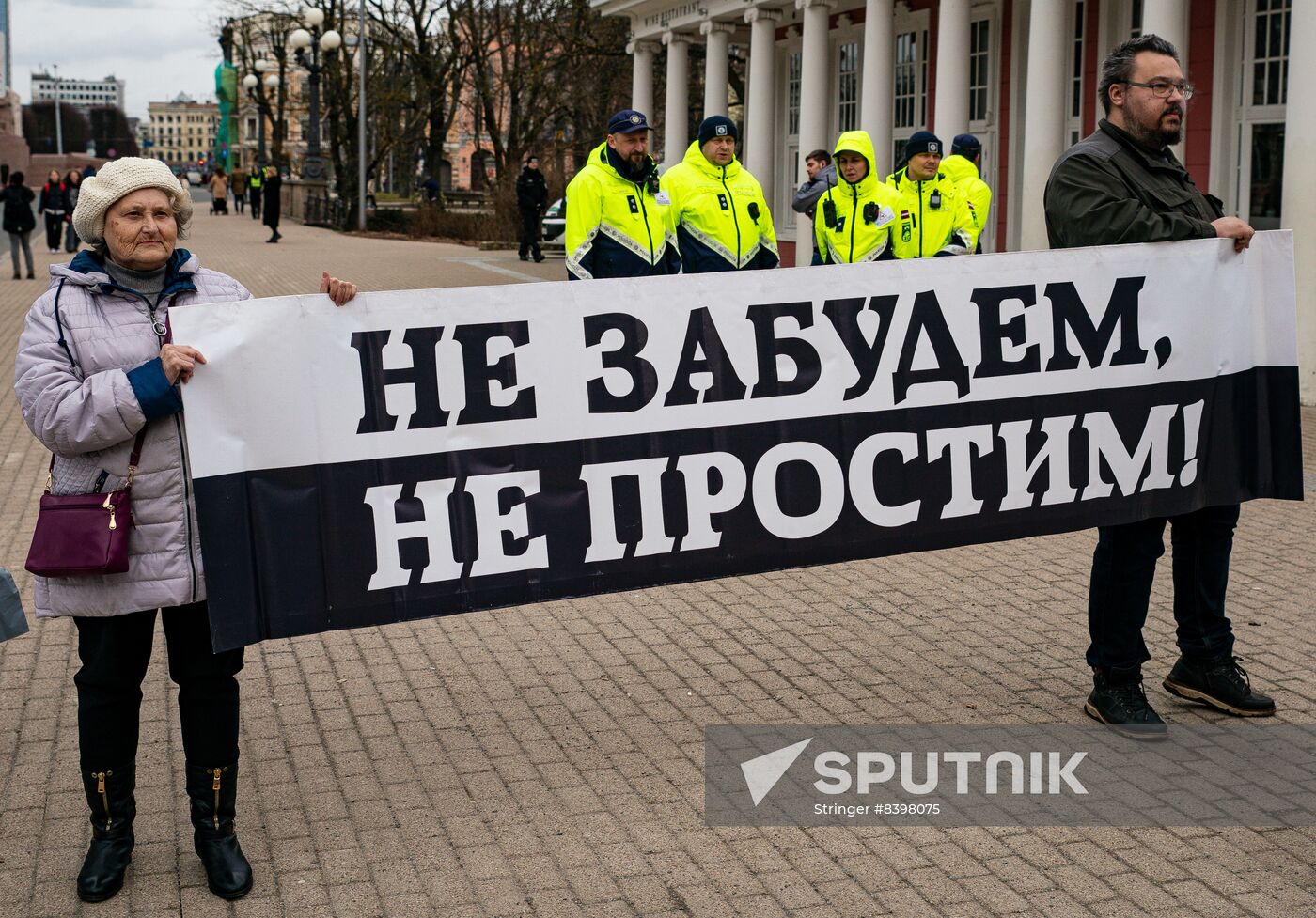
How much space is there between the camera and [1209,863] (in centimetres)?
434

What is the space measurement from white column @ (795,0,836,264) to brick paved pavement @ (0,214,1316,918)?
18.3 metres

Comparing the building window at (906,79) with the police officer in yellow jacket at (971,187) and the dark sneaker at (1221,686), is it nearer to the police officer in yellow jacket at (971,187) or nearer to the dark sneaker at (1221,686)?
the police officer in yellow jacket at (971,187)

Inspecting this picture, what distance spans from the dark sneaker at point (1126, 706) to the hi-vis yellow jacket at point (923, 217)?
23.2ft

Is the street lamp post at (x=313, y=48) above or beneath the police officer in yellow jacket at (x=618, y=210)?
above

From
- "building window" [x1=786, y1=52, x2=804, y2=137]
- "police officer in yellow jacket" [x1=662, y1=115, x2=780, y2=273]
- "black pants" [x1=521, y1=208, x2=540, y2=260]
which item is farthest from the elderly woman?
"building window" [x1=786, y1=52, x2=804, y2=137]

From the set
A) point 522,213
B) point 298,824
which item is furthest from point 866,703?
point 522,213

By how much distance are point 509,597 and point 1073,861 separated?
5.58 feet

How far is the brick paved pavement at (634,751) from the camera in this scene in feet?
13.7

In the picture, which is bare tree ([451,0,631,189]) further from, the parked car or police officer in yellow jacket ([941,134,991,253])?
police officer in yellow jacket ([941,134,991,253])

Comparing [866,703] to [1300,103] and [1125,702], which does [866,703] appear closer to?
[1125,702]

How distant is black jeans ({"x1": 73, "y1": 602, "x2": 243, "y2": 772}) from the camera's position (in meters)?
4.14

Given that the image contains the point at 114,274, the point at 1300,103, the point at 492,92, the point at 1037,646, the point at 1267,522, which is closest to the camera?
the point at 114,274

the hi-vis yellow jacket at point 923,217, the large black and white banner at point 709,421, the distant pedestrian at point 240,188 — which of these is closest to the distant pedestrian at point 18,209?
the hi-vis yellow jacket at point 923,217

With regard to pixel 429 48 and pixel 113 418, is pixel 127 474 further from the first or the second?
pixel 429 48
